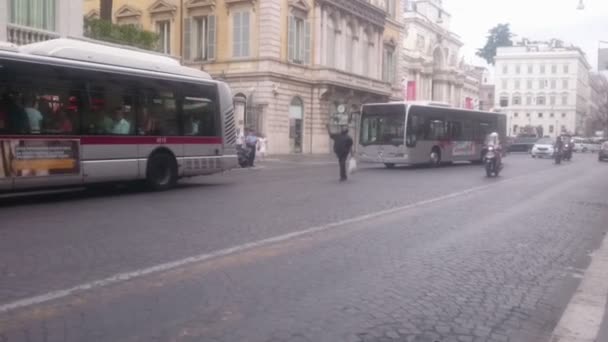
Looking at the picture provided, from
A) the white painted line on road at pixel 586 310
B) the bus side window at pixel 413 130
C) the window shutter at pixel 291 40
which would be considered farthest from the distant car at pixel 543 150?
the white painted line on road at pixel 586 310

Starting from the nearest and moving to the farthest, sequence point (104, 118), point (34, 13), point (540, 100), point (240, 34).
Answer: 1. point (104, 118)
2. point (34, 13)
3. point (240, 34)
4. point (540, 100)

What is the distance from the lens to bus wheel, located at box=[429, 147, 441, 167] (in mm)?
28766

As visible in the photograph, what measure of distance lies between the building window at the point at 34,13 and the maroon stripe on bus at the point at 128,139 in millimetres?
9602

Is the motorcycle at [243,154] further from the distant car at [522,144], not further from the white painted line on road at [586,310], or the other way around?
the distant car at [522,144]

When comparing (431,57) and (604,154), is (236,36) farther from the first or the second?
(431,57)

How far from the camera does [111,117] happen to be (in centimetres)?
1406

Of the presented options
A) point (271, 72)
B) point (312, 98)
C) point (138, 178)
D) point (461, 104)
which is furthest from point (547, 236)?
point (461, 104)

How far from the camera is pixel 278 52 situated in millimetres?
39938

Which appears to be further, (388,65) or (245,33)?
(388,65)

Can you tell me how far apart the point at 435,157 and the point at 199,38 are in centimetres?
1989

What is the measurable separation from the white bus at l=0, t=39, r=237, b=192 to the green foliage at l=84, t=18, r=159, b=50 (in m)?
11.5

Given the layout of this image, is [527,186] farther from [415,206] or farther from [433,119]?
[433,119]

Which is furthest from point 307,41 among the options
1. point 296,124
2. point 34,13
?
point 34,13

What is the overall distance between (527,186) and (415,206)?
7192 millimetres
